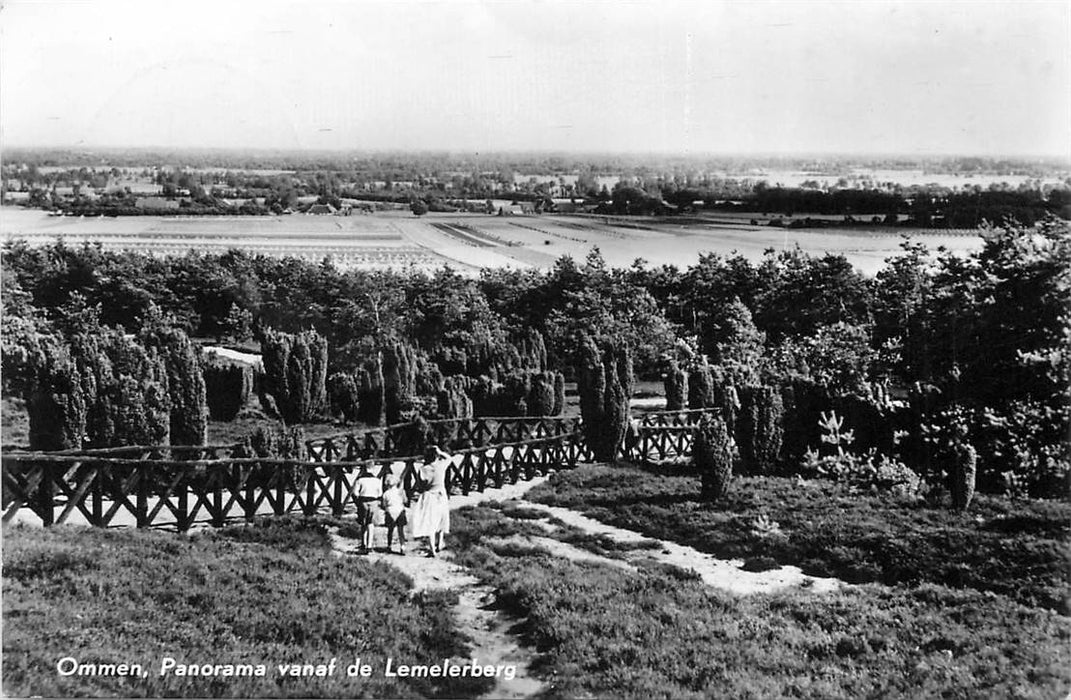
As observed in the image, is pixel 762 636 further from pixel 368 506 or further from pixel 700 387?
pixel 700 387

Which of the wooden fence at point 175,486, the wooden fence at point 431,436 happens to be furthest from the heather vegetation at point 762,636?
the wooden fence at point 431,436

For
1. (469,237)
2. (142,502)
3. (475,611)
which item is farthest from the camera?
(469,237)

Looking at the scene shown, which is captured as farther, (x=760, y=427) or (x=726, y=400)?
(x=726, y=400)

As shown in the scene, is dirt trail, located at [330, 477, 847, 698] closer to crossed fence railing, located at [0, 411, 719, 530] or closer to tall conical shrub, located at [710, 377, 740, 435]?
crossed fence railing, located at [0, 411, 719, 530]

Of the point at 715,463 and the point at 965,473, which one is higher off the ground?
the point at 965,473

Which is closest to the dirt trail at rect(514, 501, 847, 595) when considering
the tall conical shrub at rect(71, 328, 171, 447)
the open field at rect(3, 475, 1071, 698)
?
the open field at rect(3, 475, 1071, 698)

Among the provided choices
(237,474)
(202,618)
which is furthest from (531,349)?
(202,618)
